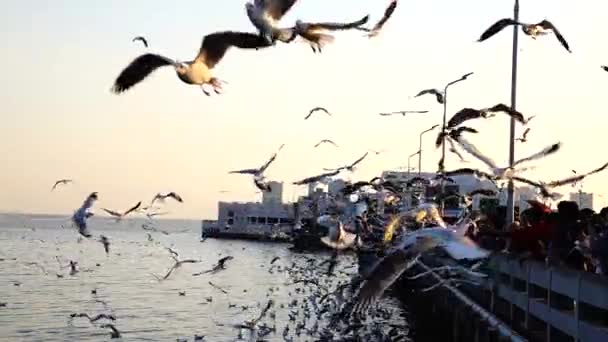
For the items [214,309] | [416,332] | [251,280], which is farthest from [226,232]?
[416,332]

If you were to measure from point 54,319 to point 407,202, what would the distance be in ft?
49.3

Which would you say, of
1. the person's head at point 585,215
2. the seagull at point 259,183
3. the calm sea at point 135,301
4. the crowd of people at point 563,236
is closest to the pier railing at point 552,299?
the crowd of people at point 563,236

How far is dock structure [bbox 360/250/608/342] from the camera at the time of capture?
1382cm

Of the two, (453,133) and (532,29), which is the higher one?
(532,29)

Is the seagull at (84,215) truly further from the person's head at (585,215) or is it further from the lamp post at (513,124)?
the person's head at (585,215)

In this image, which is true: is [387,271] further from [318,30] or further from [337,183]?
[337,183]

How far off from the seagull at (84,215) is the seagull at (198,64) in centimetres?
1296

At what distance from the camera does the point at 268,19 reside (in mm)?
12773

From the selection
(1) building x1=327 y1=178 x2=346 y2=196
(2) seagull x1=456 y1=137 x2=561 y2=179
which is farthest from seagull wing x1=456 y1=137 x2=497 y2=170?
(1) building x1=327 y1=178 x2=346 y2=196

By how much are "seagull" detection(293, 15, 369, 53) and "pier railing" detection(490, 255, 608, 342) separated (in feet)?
13.7

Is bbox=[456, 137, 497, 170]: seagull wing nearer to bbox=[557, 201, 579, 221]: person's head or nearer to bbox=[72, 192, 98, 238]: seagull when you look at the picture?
bbox=[557, 201, 579, 221]: person's head

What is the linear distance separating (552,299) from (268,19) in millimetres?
6319

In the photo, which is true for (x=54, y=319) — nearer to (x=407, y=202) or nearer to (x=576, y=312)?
(x=407, y=202)

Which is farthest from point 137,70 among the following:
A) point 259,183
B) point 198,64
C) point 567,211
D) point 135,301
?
point 135,301
